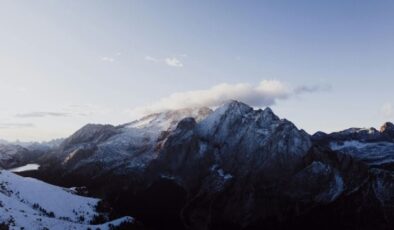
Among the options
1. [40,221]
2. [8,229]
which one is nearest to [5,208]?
[40,221]

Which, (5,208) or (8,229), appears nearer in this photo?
(8,229)

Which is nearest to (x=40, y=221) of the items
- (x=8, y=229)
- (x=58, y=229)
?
(x=58, y=229)

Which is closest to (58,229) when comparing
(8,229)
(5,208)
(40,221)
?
(40,221)

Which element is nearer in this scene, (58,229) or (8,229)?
(8,229)

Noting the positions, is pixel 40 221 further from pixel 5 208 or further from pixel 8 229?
pixel 8 229

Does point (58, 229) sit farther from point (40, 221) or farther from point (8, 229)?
point (8, 229)

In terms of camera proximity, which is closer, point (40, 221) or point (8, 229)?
point (8, 229)
